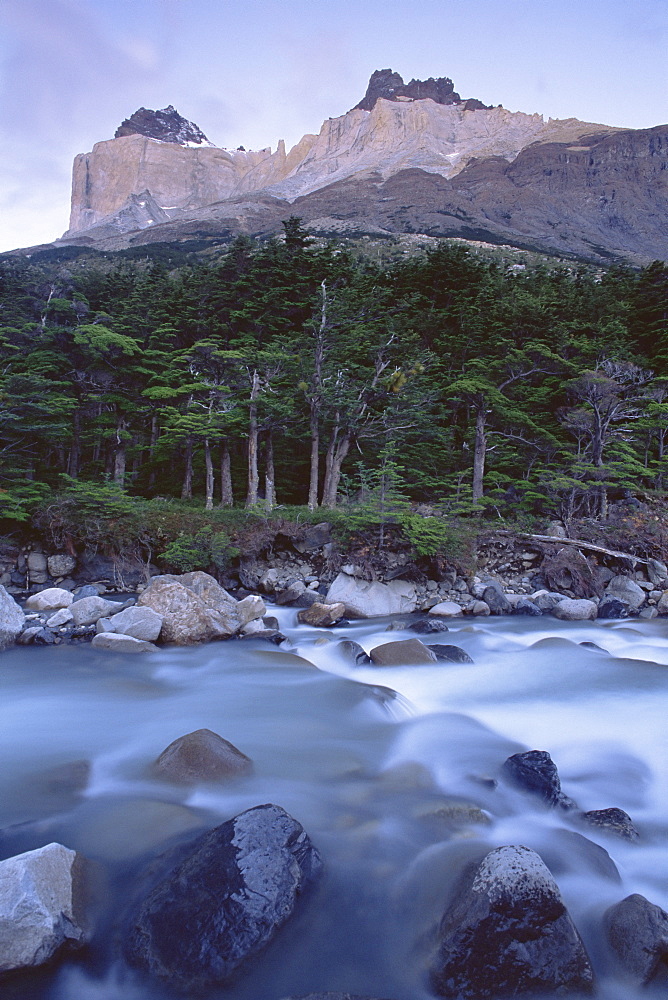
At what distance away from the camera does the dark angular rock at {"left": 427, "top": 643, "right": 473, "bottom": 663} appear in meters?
9.09

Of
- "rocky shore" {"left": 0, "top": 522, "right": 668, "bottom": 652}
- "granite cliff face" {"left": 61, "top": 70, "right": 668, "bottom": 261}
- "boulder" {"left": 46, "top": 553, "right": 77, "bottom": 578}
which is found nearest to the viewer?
"rocky shore" {"left": 0, "top": 522, "right": 668, "bottom": 652}

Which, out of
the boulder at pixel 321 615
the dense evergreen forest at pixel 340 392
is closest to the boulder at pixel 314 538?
the dense evergreen forest at pixel 340 392

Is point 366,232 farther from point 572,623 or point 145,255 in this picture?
point 572,623

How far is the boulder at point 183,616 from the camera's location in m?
10.2

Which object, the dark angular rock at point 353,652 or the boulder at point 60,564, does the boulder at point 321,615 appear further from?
the boulder at point 60,564

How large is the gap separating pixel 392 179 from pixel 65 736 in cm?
12791

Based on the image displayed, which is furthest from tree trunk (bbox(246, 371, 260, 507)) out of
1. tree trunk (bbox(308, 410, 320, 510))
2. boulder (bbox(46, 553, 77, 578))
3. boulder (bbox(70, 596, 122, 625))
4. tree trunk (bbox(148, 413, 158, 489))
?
boulder (bbox(70, 596, 122, 625))

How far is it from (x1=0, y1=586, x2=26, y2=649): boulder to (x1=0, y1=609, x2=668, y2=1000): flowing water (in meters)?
0.49

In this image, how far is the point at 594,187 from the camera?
113625 millimetres

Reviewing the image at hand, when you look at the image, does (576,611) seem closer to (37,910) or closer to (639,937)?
(639,937)

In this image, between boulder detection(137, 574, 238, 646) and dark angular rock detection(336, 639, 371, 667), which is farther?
boulder detection(137, 574, 238, 646)

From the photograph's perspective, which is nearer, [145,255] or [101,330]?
[101,330]

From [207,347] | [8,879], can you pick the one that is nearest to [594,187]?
[207,347]

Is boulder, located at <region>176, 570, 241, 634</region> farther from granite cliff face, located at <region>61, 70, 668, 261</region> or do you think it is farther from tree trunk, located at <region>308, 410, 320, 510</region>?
granite cliff face, located at <region>61, 70, 668, 261</region>
